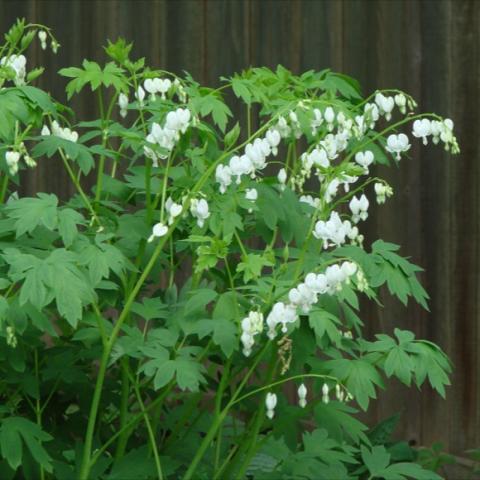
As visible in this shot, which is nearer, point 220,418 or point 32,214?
point 32,214

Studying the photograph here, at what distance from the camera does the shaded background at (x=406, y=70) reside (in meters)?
5.76

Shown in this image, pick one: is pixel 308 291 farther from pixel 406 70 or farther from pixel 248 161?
pixel 406 70

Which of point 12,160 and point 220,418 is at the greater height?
point 12,160

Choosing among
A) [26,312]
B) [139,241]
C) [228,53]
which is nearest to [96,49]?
[228,53]

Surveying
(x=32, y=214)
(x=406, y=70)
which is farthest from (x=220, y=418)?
(x=406, y=70)

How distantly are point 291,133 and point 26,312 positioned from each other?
3.19 feet

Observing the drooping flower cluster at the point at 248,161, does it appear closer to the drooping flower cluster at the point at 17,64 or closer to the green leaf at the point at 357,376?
the green leaf at the point at 357,376

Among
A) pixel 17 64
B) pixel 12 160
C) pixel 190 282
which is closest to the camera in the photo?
pixel 12 160

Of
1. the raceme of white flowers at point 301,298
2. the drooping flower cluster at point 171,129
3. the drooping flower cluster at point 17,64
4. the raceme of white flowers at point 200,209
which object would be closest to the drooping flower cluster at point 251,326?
the raceme of white flowers at point 301,298

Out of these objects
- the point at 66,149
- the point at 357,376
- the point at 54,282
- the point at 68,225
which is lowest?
the point at 357,376

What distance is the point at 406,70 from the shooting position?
19.2 feet

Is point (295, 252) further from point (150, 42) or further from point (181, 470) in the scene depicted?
point (150, 42)

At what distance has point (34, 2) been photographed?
5695 mm

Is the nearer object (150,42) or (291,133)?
(291,133)
